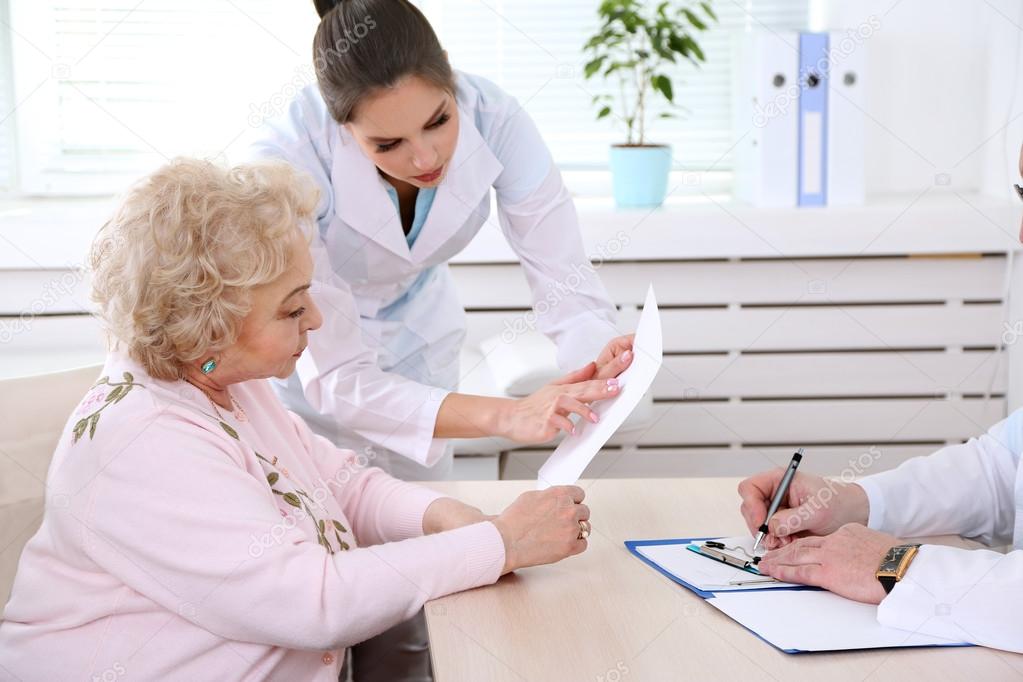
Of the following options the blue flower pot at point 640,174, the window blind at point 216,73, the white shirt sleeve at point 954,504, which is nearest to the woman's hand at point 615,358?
the white shirt sleeve at point 954,504

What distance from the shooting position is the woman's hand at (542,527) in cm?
128

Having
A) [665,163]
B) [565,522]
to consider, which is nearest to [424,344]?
[565,522]

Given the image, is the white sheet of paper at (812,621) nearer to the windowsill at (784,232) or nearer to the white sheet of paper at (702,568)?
the white sheet of paper at (702,568)

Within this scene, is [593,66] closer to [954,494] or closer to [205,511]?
[954,494]

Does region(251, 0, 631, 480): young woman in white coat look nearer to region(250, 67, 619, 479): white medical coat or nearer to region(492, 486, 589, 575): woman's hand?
region(250, 67, 619, 479): white medical coat

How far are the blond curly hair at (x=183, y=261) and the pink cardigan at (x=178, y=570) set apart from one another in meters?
0.07

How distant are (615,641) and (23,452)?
2.71 ft

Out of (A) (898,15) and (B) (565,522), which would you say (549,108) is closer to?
(A) (898,15)

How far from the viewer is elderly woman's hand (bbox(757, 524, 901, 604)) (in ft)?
3.91

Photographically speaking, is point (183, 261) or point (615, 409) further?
point (615, 409)

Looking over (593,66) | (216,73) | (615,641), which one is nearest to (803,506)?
(615,641)

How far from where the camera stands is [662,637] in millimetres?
1121

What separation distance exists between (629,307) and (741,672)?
7.37ft

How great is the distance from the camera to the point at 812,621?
113 cm
